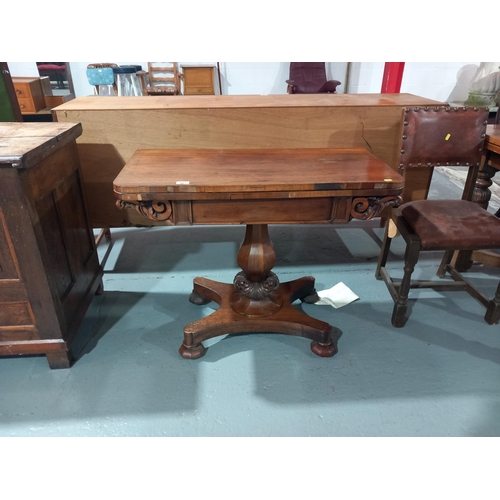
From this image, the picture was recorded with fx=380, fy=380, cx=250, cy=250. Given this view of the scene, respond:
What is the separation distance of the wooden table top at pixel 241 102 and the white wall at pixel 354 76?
12.4ft

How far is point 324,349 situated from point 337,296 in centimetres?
45

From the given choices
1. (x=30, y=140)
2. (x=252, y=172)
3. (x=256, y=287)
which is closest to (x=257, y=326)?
(x=256, y=287)

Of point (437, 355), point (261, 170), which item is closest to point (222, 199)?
point (261, 170)

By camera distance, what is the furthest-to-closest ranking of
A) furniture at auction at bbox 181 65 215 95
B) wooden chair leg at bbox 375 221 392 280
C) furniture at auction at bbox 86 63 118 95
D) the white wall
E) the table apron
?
the white wall, furniture at auction at bbox 181 65 215 95, furniture at auction at bbox 86 63 118 95, wooden chair leg at bbox 375 221 392 280, the table apron

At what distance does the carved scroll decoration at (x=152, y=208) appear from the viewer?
4.17 ft

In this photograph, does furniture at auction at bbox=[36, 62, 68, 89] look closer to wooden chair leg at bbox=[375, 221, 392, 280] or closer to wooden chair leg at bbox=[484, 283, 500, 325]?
wooden chair leg at bbox=[375, 221, 392, 280]

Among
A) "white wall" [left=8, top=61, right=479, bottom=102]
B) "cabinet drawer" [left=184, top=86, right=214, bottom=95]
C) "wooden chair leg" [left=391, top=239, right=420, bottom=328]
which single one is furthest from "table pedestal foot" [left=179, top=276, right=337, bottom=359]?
"white wall" [left=8, top=61, right=479, bottom=102]

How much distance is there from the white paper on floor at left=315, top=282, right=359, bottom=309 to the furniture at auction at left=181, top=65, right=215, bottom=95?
421 centimetres

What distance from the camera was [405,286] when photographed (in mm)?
1723

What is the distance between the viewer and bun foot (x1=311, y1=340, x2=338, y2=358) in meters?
1.62

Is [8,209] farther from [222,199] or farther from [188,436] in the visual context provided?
[188,436]

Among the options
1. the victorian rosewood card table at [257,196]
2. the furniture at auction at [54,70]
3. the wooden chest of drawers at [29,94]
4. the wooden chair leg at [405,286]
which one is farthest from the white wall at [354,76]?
the wooden chair leg at [405,286]

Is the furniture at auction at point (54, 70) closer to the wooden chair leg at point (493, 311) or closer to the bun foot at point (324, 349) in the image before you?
the bun foot at point (324, 349)

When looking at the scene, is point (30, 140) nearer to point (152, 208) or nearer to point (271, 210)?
point (152, 208)
